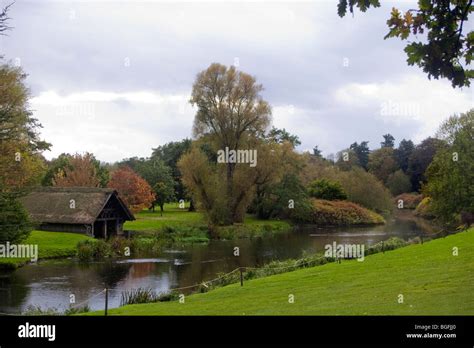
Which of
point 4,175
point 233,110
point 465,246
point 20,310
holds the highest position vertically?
point 233,110

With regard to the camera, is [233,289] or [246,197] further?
[246,197]

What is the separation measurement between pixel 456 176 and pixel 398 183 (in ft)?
131

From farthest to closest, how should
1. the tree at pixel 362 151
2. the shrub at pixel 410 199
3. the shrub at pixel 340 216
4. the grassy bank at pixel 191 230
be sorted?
the tree at pixel 362 151 → the shrub at pixel 410 199 → the shrub at pixel 340 216 → the grassy bank at pixel 191 230

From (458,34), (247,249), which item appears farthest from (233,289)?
(247,249)

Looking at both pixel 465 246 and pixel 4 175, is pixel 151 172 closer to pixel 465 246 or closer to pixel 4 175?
pixel 4 175

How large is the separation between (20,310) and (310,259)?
13152 millimetres

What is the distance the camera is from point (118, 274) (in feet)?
87.4

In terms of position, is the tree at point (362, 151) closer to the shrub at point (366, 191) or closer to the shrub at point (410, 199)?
the shrub at point (410, 199)

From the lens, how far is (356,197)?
2694 inches

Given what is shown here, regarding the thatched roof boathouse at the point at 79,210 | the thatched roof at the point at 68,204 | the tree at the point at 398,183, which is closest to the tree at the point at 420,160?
the tree at the point at 398,183

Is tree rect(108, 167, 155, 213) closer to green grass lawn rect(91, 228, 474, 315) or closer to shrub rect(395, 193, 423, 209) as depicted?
green grass lawn rect(91, 228, 474, 315)

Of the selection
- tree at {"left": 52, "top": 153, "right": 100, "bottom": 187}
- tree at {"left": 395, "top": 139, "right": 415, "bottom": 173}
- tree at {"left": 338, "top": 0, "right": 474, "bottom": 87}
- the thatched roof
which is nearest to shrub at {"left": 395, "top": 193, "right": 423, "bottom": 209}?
tree at {"left": 395, "top": 139, "right": 415, "bottom": 173}

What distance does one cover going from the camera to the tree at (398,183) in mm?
77125

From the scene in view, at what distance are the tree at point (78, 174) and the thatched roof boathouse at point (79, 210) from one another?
378 inches
